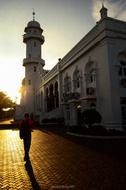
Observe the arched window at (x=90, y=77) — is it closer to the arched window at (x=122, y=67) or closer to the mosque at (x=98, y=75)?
the mosque at (x=98, y=75)

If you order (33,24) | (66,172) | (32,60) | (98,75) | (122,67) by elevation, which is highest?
(33,24)

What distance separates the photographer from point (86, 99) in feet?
65.2

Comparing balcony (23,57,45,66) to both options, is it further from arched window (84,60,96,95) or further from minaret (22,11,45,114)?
arched window (84,60,96,95)

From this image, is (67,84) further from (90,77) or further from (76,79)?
(90,77)

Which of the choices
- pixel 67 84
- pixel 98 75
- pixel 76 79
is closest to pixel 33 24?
pixel 67 84

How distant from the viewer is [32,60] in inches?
1773

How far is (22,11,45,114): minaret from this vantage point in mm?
45469

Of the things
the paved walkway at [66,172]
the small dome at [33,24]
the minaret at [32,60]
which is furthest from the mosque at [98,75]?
the small dome at [33,24]

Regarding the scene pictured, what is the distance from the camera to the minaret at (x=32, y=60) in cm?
4547

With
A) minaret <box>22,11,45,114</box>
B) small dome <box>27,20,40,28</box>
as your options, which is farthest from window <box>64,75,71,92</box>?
small dome <box>27,20,40,28</box>

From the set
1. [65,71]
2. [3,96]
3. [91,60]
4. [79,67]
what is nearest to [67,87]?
[65,71]

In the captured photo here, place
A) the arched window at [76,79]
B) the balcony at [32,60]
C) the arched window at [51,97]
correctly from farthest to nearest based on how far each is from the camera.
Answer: the balcony at [32,60] < the arched window at [51,97] < the arched window at [76,79]

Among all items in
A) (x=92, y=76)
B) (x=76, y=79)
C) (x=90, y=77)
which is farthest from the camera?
(x=76, y=79)

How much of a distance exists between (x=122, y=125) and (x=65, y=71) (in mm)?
13606
